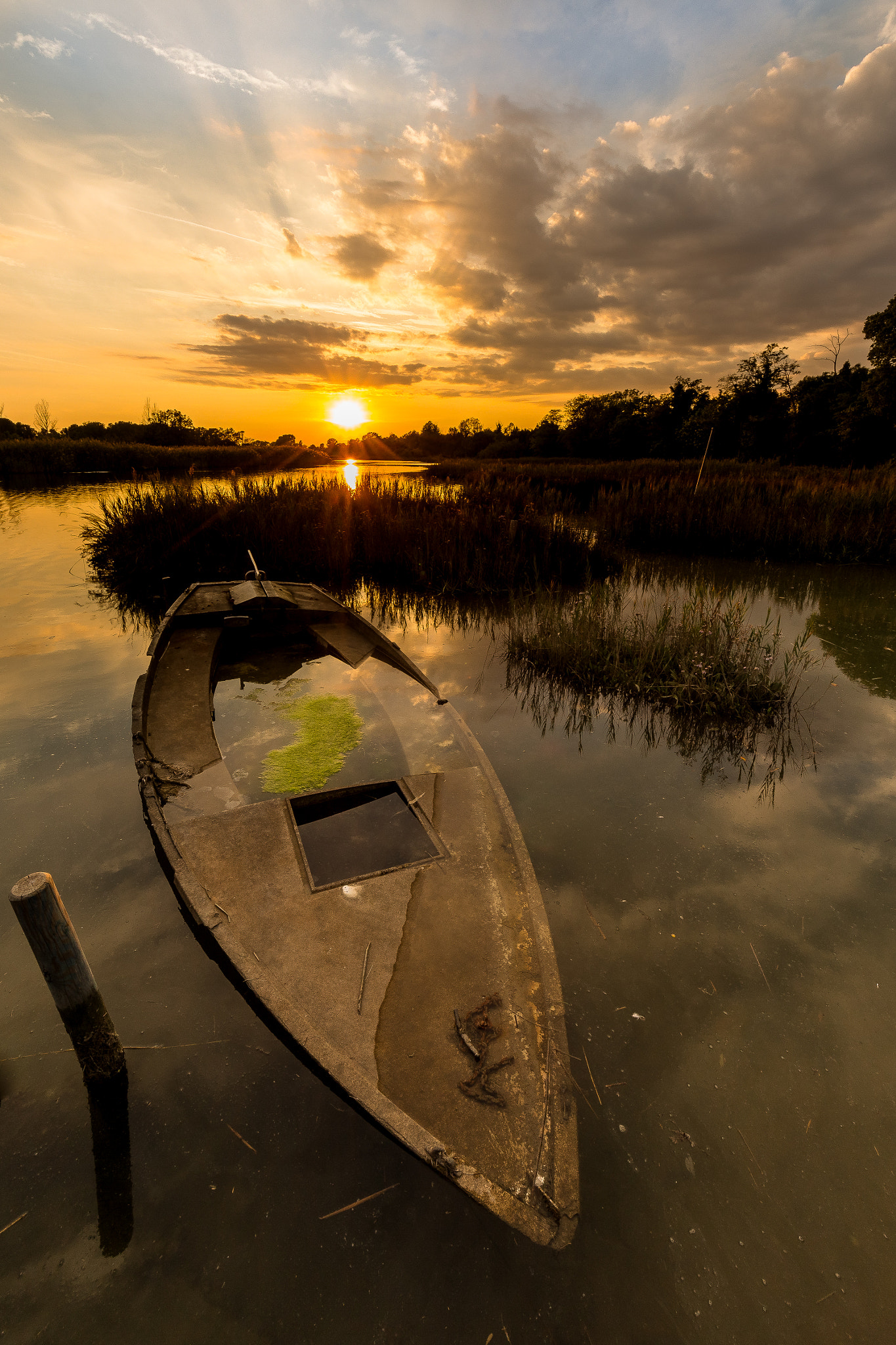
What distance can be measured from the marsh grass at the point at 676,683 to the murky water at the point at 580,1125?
123 cm

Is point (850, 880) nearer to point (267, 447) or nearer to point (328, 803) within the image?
point (328, 803)

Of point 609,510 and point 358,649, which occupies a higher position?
point 609,510

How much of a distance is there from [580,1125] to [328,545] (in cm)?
1361

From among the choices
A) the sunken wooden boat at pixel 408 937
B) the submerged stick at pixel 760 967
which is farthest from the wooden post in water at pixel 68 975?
the submerged stick at pixel 760 967

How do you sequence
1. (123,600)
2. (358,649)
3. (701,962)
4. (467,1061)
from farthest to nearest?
(123,600), (358,649), (701,962), (467,1061)

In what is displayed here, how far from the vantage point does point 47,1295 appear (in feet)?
7.48

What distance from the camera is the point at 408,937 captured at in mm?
3361

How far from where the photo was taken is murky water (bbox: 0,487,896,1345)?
227 cm

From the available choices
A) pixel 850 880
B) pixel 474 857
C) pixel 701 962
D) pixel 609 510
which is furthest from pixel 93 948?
pixel 609 510

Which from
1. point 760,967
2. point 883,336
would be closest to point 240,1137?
point 760,967

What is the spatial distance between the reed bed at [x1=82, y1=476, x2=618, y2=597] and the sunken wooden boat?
27.1 ft

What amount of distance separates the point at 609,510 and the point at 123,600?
13973mm

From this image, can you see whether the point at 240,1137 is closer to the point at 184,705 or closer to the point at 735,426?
the point at 184,705

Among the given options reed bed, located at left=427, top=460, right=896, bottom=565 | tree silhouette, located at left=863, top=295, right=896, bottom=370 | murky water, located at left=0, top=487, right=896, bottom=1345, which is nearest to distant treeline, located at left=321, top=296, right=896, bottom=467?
tree silhouette, located at left=863, top=295, right=896, bottom=370
